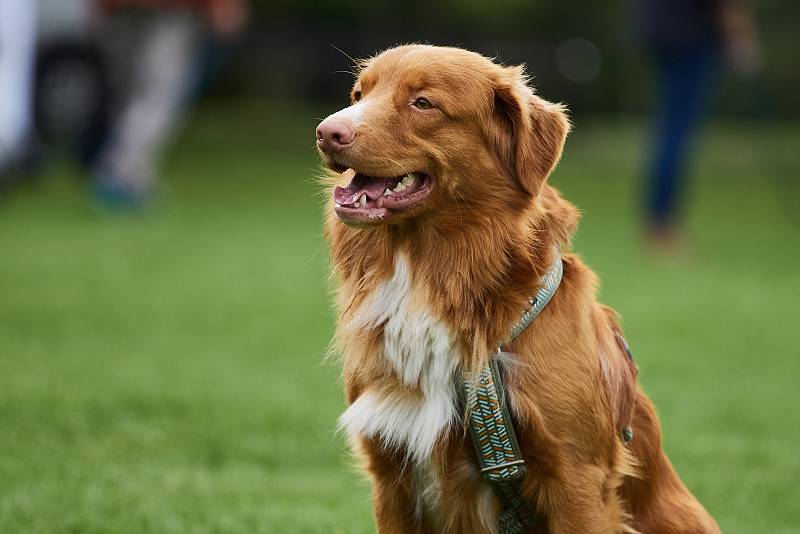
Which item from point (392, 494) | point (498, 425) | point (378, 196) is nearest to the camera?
point (498, 425)

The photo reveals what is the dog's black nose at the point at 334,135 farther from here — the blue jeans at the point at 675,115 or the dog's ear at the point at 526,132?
the blue jeans at the point at 675,115

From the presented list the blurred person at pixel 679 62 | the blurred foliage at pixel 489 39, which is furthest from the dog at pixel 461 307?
the blurred foliage at pixel 489 39

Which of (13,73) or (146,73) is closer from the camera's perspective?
(13,73)

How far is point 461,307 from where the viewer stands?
3406mm

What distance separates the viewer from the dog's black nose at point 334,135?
3.28m

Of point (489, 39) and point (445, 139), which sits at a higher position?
point (445, 139)

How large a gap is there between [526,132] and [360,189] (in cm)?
54

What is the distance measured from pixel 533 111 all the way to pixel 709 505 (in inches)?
88.8

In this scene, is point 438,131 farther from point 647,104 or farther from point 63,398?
point 647,104

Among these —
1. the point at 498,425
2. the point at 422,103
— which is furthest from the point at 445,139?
the point at 498,425

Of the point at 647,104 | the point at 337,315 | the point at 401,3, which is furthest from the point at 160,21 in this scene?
the point at 647,104

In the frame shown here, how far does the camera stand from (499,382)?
10.8ft

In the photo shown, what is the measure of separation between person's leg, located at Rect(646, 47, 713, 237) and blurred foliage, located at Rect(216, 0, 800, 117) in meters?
14.4

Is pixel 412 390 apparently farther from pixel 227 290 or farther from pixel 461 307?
pixel 227 290
